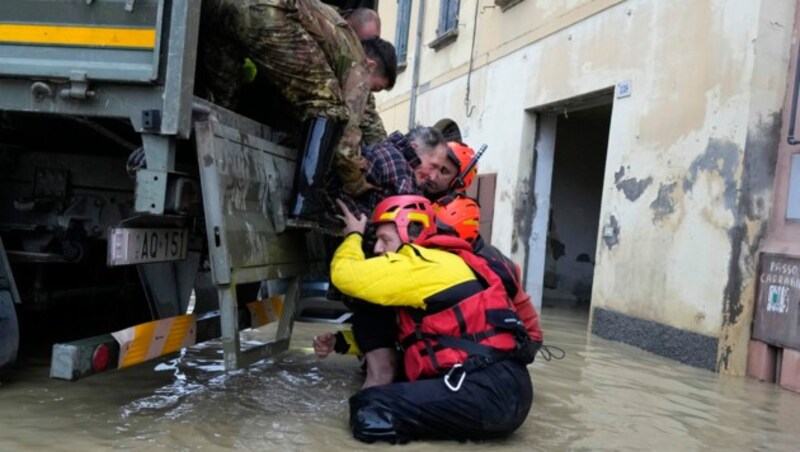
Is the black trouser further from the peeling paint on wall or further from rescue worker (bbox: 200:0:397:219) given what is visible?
the peeling paint on wall

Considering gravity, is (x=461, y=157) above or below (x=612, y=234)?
above

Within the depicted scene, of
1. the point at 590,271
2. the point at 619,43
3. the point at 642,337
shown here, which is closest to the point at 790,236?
the point at 642,337

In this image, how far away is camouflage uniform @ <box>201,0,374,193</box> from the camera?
3445 mm

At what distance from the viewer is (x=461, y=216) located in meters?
4.11

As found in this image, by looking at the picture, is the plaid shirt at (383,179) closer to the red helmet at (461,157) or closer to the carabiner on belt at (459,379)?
the red helmet at (461,157)

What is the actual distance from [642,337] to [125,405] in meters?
4.60

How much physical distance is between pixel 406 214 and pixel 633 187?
416cm

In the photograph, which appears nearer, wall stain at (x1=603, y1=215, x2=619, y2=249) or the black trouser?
the black trouser

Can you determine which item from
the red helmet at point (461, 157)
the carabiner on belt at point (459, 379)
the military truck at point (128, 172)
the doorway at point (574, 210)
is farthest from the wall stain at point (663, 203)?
the doorway at point (574, 210)

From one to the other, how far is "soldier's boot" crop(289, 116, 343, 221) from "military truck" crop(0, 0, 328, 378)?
0.08 m

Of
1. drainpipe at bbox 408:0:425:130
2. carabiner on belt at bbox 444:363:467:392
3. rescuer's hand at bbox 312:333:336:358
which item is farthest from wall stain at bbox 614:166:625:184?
drainpipe at bbox 408:0:425:130

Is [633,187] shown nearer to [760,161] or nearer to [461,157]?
[760,161]

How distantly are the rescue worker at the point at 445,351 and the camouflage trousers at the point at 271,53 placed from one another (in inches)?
31.2

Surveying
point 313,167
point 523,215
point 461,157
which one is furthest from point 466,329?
point 523,215
